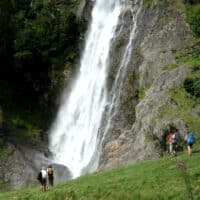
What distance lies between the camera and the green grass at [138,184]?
87.8 ft

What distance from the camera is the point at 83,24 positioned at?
61250 mm

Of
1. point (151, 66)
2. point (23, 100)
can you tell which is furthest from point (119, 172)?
point (23, 100)

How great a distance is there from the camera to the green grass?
26.8 metres

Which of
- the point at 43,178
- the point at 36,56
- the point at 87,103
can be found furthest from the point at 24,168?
the point at 36,56

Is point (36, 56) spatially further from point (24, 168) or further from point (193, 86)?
point (193, 86)

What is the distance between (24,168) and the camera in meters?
49.3

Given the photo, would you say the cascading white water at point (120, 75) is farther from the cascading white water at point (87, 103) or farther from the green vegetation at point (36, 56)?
the green vegetation at point (36, 56)

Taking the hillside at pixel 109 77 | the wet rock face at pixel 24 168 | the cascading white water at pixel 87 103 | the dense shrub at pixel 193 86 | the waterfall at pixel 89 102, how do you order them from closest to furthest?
the dense shrub at pixel 193 86
the hillside at pixel 109 77
the wet rock face at pixel 24 168
the waterfall at pixel 89 102
the cascading white water at pixel 87 103

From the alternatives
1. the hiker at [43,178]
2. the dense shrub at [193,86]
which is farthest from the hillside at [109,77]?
the hiker at [43,178]

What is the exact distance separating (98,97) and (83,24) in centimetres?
1195

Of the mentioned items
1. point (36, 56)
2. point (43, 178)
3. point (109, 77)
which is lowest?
point (43, 178)

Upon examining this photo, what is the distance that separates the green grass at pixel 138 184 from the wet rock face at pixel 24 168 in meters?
13.1

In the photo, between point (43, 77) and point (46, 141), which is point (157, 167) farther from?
point (43, 77)

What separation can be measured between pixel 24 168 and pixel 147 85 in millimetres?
12916
